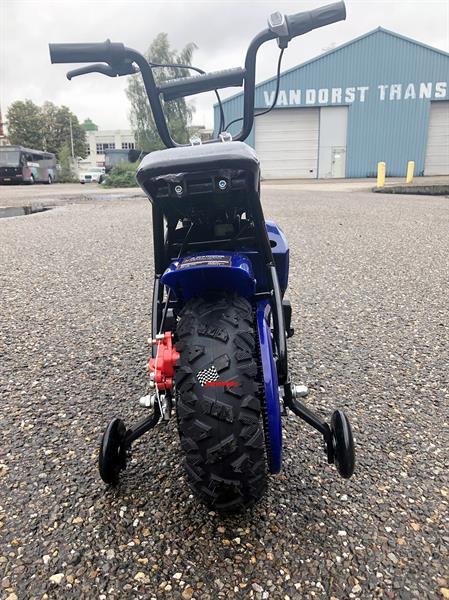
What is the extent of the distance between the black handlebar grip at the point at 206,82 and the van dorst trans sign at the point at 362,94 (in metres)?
26.8

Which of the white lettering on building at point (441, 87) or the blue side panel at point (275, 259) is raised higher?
the white lettering on building at point (441, 87)

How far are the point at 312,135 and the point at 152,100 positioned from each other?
93.6 ft

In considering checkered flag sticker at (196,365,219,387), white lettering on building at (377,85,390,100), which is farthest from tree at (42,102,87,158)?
checkered flag sticker at (196,365,219,387)

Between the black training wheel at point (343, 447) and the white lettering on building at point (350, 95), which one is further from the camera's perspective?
the white lettering on building at point (350, 95)

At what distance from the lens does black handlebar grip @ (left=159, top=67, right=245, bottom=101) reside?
2.08 meters

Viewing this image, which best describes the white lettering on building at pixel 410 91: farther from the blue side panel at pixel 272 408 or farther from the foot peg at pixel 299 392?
the blue side panel at pixel 272 408

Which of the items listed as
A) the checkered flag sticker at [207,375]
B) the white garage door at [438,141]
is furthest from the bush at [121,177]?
the checkered flag sticker at [207,375]

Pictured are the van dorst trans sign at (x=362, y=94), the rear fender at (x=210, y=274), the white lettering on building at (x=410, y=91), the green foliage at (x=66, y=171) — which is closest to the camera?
the rear fender at (x=210, y=274)

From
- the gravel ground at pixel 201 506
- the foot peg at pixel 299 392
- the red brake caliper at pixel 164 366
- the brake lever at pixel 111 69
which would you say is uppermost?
the brake lever at pixel 111 69

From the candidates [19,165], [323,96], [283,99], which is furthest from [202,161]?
[19,165]

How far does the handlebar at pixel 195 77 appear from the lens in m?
1.92

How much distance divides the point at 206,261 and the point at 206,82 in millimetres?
965

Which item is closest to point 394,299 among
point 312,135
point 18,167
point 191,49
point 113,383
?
point 113,383

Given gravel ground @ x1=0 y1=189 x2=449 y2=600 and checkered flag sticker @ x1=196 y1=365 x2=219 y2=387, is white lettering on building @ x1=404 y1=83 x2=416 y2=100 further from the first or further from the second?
checkered flag sticker @ x1=196 y1=365 x2=219 y2=387
